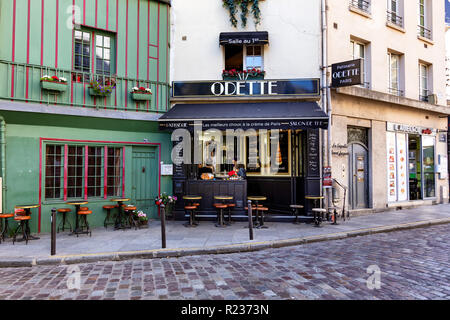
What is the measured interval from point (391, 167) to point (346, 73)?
16.7ft

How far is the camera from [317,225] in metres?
9.10

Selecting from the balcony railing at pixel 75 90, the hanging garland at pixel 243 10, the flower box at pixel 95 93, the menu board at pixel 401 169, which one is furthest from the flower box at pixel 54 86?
the menu board at pixel 401 169

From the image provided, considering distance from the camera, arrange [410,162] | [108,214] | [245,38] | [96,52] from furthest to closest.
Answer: [410,162] < [245,38] < [96,52] < [108,214]

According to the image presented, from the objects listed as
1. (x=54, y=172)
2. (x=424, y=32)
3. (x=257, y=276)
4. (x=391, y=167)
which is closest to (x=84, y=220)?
(x=54, y=172)

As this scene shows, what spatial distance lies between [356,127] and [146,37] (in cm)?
831

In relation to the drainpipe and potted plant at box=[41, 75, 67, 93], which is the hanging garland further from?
the drainpipe

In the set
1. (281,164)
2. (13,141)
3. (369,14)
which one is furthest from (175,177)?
(369,14)

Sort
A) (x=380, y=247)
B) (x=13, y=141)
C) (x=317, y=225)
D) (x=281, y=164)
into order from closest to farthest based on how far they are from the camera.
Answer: (x=380, y=247) → (x=13, y=141) → (x=317, y=225) → (x=281, y=164)

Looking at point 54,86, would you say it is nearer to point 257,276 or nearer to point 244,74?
point 244,74

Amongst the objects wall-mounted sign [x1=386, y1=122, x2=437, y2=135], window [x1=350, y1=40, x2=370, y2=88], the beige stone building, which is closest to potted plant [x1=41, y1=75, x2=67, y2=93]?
the beige stone building

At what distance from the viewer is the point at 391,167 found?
12.6 meters

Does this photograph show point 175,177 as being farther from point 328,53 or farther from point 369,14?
point 369,14

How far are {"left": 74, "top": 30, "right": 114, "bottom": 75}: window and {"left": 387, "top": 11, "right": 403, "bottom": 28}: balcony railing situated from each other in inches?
435

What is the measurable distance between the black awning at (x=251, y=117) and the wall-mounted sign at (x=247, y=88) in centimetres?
57
